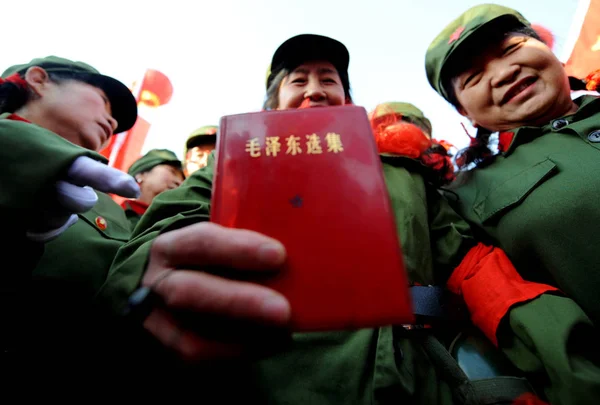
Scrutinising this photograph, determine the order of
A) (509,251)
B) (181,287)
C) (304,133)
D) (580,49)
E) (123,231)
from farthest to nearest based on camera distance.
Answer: (580,49)
(123,231)
(509,251)
(304,133)
(181,287)

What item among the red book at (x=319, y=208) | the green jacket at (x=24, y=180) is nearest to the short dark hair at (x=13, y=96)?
the green jacket at (x=24, y=180)

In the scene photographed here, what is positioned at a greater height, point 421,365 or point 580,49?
point 580,49

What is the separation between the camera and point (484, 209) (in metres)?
1.03

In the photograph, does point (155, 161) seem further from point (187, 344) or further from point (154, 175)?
point (187, 344)

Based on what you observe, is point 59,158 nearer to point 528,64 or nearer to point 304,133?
point 304,133

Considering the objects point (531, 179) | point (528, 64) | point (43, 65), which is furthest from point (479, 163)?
point (43, 65)

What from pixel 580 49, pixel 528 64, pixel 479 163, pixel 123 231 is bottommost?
pixel 123 231

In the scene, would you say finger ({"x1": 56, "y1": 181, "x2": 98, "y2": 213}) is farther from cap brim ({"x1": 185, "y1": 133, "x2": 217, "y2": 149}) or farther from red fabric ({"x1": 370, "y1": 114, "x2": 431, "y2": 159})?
cap brim ({"x1": 185, "y1": 133, "x2": 217, "y2": 149})

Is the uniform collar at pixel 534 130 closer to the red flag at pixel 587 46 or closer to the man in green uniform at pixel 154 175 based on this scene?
the red flag at pixel 587 46

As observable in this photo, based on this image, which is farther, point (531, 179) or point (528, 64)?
point (528, 64)

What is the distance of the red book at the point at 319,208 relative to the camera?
41 centimetres

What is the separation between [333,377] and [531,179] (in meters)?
0.84

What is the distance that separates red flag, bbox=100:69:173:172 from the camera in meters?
3.55

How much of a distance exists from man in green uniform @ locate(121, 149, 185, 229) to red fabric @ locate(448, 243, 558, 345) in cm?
201
